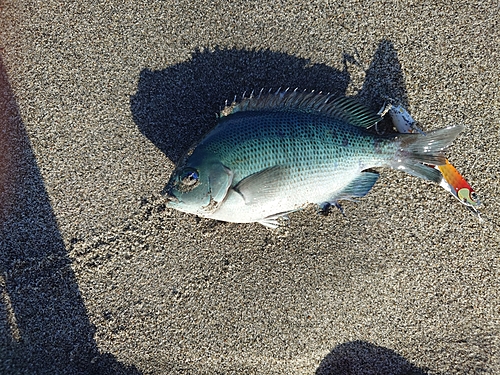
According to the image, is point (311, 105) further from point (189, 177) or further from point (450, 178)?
point (450, 178)

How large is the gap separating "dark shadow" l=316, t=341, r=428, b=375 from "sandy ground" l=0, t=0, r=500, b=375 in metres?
0.01

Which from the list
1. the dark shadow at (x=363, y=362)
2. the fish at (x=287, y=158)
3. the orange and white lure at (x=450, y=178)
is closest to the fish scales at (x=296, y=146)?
the fish at (x=287, y=158)

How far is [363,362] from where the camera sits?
8.71 ft

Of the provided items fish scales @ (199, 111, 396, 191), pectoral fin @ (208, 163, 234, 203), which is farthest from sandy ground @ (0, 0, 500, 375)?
pectoral fin @ (208, 163, 234, 203)

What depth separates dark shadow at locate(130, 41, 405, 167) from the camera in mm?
2660

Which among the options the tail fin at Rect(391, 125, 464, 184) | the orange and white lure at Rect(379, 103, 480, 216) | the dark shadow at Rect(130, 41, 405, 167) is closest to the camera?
the tail fin at Rect(391, 125, 464, 184)

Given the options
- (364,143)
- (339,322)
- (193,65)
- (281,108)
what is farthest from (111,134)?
(339,322)

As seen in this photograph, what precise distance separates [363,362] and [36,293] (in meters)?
2.53

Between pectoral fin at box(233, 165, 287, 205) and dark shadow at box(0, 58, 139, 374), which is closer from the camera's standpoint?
pectoral fin at box(233, 165, 287, 205)

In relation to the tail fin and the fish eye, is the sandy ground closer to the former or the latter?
the tail fin

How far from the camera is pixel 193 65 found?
268 centimetres

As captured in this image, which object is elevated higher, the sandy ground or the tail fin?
the tail fin

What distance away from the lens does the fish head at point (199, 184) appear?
2191 millimetres

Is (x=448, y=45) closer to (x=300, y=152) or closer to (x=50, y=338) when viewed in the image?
(x=300, y=152)
